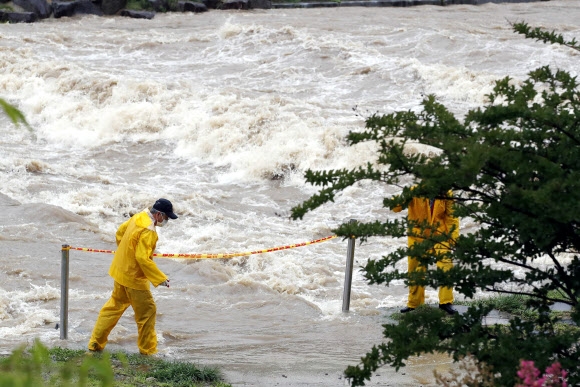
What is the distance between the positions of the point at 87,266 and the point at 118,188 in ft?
14.2

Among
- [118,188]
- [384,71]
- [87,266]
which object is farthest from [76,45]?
[87,266]

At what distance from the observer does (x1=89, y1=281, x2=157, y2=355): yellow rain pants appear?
8.30 m

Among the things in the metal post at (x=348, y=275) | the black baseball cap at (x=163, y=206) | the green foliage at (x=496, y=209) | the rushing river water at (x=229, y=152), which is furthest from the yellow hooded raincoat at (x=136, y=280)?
the green foliage at (x=496, y=209)

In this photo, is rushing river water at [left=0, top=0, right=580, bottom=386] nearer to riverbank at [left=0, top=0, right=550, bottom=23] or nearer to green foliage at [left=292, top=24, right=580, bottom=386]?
riverbank at [left=0, top=0, right=550, bottom=23]

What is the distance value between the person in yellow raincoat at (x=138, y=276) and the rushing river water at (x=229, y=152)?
0.48m

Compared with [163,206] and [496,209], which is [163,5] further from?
[496,209]

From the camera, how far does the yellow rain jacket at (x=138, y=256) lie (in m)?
8.09

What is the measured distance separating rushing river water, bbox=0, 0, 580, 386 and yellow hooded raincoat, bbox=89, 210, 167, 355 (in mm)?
479

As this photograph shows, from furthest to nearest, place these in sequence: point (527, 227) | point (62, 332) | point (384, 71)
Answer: point (384, 71)
point (62, 332)
point (527, 227)

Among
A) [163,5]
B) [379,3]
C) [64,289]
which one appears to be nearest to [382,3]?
[379,3]

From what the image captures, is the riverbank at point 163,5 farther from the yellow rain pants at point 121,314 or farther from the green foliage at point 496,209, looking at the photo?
the green foliage at point 496,209

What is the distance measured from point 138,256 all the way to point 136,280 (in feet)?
0.88

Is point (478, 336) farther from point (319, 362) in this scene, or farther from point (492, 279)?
point (319, 362)

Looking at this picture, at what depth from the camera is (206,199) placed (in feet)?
53.5
